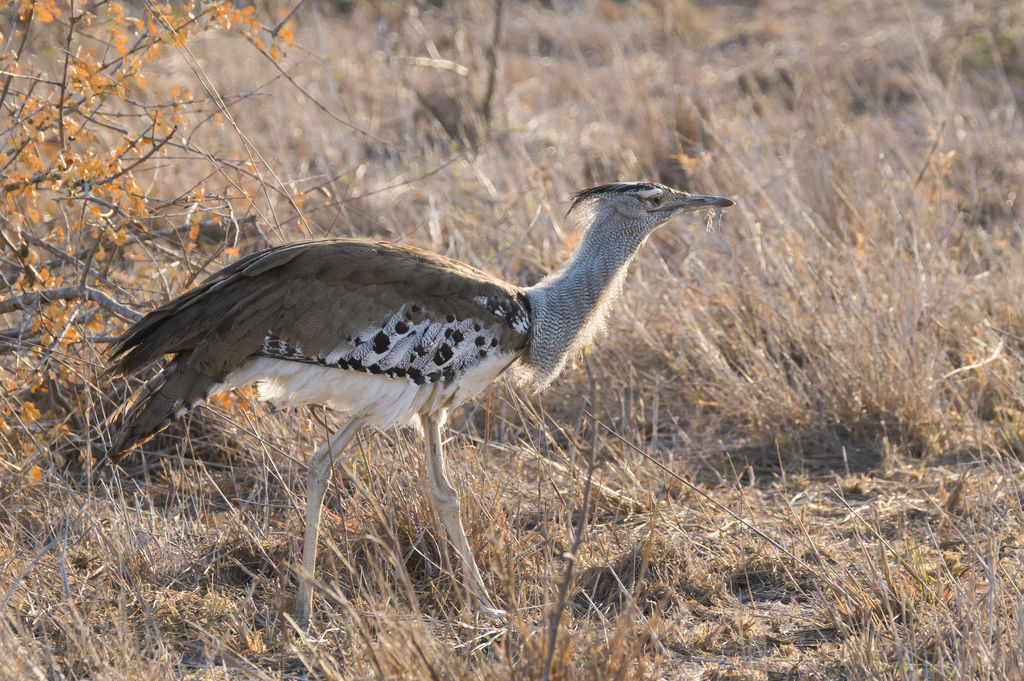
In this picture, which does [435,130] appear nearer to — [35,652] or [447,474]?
[447,474]

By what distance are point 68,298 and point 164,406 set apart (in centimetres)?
74

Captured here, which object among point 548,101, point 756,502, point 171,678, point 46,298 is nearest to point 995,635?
point 756,502

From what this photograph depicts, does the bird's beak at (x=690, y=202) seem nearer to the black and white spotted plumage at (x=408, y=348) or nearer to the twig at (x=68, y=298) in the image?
the black and white spotted plumage at (x=408, y=348)

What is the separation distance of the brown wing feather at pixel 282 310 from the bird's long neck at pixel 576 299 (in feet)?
0.52

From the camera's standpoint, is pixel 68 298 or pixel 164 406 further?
pixel 68 298

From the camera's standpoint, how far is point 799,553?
356 cm

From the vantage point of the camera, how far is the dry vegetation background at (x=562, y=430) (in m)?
2.84

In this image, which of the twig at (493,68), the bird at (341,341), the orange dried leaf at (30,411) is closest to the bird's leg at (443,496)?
the bird at (341,341)

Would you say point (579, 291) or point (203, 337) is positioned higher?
point (203, 337)

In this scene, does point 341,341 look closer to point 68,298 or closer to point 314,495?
point 314,495

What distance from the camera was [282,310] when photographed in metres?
3.11

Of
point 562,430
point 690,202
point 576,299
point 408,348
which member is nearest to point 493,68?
point 690,202

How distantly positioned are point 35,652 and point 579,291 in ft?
5.84

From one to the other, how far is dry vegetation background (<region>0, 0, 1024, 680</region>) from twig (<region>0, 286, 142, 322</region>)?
0.02 metres
